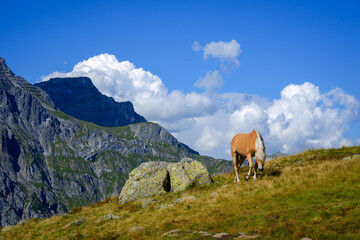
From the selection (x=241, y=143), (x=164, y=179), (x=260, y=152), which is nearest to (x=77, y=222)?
(x=164, y=179)

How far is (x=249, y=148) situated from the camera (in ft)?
79.5

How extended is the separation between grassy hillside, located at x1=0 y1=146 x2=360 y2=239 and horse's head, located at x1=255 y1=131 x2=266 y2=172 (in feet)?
4.16

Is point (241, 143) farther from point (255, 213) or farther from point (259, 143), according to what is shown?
point (255, 213)

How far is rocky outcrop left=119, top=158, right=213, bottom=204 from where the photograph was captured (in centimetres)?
2856

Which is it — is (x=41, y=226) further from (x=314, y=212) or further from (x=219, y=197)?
(x=314, y=212)

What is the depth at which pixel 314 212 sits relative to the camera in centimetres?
1406

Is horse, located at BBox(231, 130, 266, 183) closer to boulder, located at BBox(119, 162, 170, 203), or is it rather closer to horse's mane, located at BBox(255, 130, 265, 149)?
horse's mane, located at BBox(255, 130, 265, 149)

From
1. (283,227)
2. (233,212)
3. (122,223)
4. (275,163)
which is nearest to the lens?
(283,227)

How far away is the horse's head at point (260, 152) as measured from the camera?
22.8 metres

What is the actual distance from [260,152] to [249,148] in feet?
4.25

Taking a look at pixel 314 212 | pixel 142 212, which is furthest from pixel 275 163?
pixel 314 212

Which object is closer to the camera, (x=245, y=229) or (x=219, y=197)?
(x=245, y=229)

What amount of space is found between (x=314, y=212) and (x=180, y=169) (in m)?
17.2

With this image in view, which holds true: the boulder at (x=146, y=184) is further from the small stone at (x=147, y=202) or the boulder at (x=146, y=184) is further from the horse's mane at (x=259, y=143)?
the horse's mane at (x=259, y=143)
